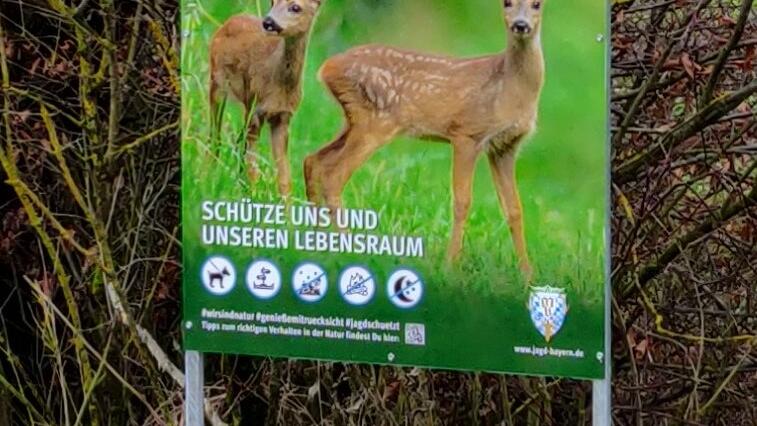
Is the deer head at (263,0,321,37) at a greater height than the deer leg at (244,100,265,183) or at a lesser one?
greater

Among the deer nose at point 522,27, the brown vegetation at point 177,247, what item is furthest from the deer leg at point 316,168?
the brown vegetation at point 177,247

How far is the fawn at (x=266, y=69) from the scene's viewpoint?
14.0ft

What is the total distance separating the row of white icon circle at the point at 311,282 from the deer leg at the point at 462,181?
0.66ft

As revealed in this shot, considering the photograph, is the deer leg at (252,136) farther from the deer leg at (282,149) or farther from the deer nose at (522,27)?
the deer nose at (522,27)

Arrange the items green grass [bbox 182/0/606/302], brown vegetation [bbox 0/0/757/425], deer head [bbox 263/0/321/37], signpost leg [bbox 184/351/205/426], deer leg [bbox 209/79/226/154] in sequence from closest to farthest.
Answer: green grass [bbox 182/0/606/302], deer head [bbox 263/0/321/37], deer leg [bbox 209/79/226/154], signpost leg [bbox 184/351/205/426], brown vegetation [bbox 0/0/757/425]

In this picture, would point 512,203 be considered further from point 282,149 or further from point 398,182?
point 282,149

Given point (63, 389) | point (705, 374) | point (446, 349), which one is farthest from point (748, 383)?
point (63, 389)

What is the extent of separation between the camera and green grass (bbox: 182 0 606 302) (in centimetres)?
385

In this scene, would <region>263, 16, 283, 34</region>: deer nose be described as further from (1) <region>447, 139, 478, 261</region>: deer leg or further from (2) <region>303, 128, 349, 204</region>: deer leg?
(1) <region>447, 139, 478, 261</region>: deer leg

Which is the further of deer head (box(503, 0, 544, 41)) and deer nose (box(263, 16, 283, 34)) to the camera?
deer nose (box(263, 16, 283, 34))

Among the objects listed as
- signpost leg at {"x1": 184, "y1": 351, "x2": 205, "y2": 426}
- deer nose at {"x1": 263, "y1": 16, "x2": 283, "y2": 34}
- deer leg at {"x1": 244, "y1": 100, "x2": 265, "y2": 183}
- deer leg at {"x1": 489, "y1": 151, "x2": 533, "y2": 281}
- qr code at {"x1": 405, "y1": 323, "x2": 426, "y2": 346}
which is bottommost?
signpost leg at {"x1": 184, "y1": 351, "x2": 205, "y2": 426}

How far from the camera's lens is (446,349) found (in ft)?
13.4

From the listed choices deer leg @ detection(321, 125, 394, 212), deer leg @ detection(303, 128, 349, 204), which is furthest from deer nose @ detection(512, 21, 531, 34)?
deer leg @ detection(303, 128, 349, 204)

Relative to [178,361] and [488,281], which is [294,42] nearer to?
[488,281]
